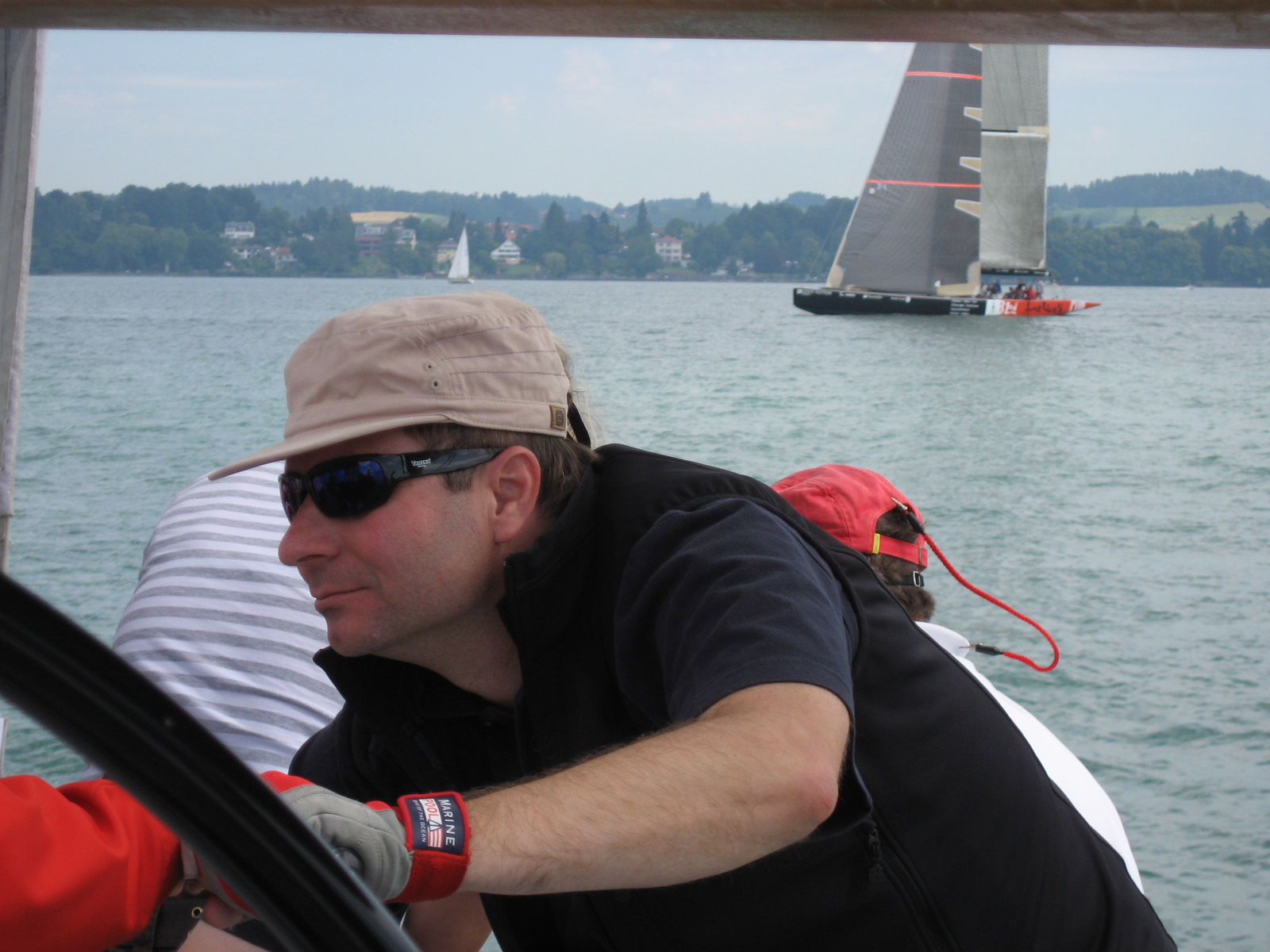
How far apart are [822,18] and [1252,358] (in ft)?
137

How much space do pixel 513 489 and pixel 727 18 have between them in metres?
0.67

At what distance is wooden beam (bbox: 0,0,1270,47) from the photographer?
1.05 metres

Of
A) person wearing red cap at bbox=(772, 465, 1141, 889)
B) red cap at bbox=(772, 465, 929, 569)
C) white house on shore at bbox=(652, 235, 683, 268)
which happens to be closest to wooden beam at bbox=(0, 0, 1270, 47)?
person wearing red cap at bbox=(772, 465, 1141, 889)

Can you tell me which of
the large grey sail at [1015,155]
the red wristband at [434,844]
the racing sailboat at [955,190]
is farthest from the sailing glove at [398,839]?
the large grey sail at [1015,155]

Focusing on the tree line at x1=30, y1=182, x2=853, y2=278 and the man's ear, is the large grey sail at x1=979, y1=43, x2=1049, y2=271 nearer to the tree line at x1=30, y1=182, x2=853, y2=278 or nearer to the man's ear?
the tree line at x1=30, y1=182, x2=853, y2=278

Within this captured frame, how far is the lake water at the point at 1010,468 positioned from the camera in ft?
24.4

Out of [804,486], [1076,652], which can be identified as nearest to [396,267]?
[1076,652]

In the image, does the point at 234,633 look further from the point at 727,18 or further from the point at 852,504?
the point at 727,18

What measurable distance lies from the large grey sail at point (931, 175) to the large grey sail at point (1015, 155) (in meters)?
1.30

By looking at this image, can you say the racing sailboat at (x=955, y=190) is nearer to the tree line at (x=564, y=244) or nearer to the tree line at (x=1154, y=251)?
the tree line at (x=564, y=244)

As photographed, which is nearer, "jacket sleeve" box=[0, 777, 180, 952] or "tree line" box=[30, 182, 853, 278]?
"jacket sleeve" box=[0, 777, 180, 952]

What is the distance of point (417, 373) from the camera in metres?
1.48

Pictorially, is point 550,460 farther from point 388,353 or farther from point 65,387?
point 65,387

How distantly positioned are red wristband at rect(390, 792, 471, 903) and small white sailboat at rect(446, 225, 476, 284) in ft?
225
